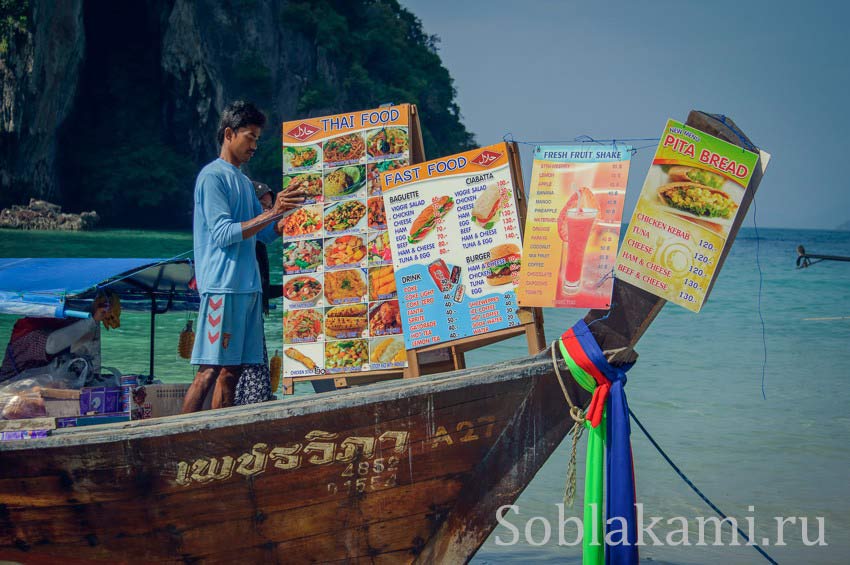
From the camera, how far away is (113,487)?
155 inches

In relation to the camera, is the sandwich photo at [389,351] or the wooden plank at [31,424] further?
the sandwich photo at [389,351]

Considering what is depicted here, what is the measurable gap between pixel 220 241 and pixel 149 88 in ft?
145

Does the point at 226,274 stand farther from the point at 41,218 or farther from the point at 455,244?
the point at 41,218

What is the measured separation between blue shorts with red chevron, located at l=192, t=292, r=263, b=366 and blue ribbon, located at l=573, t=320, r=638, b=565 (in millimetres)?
1638

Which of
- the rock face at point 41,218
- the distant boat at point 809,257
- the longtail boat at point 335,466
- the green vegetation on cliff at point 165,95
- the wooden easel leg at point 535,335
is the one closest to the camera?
the longtail boat at point 335,466

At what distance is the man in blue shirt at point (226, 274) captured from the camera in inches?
164

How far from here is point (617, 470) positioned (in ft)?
11.6

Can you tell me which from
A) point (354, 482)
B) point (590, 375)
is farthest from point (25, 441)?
point (590, 375)

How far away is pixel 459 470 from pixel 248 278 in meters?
1.39

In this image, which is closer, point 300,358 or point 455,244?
point 455,244

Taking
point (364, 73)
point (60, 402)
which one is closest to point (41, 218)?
point (364, 73)

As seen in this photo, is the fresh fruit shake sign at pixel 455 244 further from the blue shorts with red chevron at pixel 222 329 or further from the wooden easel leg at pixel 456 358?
the blue shorts with red chevron at pixel 222 329

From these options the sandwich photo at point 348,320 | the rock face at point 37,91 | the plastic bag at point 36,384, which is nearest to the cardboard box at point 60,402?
the plastic bag at point 36,384

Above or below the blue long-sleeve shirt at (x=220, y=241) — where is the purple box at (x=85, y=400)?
below
